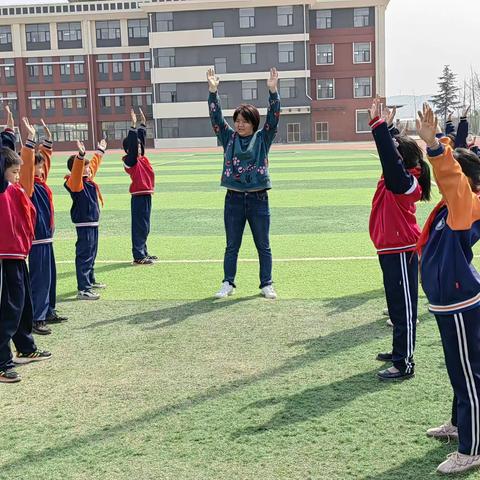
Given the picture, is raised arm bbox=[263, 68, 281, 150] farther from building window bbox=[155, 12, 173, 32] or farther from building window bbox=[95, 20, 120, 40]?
building window bbox=[95, 20, 120, 40]

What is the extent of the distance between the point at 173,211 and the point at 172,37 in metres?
49.4

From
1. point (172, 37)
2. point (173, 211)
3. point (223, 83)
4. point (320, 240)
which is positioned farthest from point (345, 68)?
point (320, 240)

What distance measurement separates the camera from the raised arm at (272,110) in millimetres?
6879

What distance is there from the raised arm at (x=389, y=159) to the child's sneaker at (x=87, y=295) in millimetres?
3854

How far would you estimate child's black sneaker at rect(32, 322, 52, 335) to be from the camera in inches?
235

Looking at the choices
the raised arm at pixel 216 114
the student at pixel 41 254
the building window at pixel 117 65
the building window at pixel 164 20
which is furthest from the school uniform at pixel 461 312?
the building window at pixel 117 65

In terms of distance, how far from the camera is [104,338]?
5.81 metres

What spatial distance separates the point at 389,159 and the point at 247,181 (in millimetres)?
2851

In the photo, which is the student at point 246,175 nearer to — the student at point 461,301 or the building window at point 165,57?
the student at point 461,301

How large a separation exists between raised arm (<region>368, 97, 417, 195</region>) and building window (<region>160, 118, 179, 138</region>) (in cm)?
5801

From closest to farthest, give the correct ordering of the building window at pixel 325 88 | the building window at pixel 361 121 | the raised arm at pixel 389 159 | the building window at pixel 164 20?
the raised arm at pixel 389 159
the building window at pixel 164 20
the building window at pixel 361 121
the building window at pixel 325 88

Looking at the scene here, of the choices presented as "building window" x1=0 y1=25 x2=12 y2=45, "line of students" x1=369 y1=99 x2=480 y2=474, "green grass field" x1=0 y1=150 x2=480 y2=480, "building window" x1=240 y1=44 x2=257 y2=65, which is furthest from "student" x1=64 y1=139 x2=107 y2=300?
A: "building window" x1=0 y1=25 x2=12 y2=45

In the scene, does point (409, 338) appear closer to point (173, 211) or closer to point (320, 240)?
point (320, 240)

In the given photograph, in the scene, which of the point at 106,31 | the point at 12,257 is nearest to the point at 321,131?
the point at 106,31
